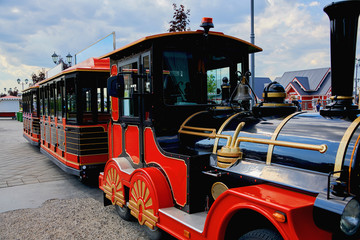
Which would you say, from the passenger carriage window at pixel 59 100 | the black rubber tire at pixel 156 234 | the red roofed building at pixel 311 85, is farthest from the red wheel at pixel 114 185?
the red roofed building at pixel 311 85

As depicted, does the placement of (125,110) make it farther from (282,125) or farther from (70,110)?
(70,110)

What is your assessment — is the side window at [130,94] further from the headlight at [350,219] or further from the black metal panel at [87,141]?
the headlight at [350,219]

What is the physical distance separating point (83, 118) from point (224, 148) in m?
4.56

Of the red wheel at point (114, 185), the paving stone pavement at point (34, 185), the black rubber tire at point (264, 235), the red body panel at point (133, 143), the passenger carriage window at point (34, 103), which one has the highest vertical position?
the passenger carriage window at point (34, 103)

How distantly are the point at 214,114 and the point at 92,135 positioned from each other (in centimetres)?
376

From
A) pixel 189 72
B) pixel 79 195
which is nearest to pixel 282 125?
pixel 189 72

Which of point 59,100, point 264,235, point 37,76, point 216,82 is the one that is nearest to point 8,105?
point 37,76

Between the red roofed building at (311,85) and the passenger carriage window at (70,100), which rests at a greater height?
the red roofed building at (311,85)

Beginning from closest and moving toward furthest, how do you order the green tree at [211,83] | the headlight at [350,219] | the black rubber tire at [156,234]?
the headlight at [350,219] → the black rubber tire at [156,234] → the green tree at [211,83]

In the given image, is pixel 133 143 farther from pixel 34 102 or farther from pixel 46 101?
pixel 34 102

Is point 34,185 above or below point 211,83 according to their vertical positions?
below

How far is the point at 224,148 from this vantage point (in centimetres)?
277

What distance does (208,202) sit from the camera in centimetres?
307

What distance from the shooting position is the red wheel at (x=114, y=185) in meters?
4.12
